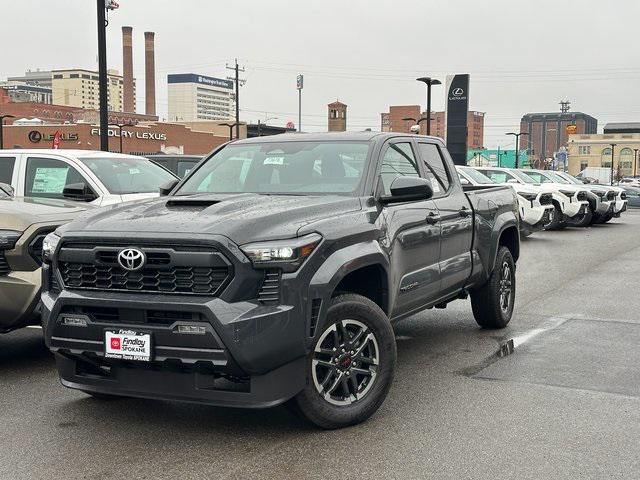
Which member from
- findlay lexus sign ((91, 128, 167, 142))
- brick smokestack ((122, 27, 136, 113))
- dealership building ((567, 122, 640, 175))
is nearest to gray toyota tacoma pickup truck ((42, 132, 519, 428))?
findlay lexus sign ((91, 128, 167, 142))

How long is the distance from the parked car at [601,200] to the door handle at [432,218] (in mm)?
17273

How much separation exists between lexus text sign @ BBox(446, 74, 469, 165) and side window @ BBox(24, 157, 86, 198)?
3531 cm

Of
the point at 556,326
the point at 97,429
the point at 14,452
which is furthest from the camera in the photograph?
the point at 556,326

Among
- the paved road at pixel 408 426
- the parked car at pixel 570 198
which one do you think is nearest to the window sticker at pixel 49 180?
the paved road at pixel 408 426

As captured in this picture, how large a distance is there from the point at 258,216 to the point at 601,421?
8.27 ft

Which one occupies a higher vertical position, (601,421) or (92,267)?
(92,267)

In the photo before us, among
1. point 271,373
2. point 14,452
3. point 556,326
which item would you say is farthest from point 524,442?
point 556,326

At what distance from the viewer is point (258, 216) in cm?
449

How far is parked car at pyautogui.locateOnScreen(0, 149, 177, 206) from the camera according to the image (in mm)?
9188

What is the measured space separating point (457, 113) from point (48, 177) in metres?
36.6

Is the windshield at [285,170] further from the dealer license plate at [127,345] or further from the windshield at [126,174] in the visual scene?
the windshield at [126,174]

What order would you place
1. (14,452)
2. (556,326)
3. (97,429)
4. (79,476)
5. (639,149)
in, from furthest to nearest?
(639,149) < (556,326) < (97,429) < (14,452) < (79,476)

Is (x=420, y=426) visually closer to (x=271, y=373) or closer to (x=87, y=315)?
(x=271, y=373)

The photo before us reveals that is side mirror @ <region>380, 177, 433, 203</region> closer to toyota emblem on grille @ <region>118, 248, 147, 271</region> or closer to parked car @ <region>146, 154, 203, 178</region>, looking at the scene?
toyota emblem on grille @ <region>118, 248, 147, 271</region>
